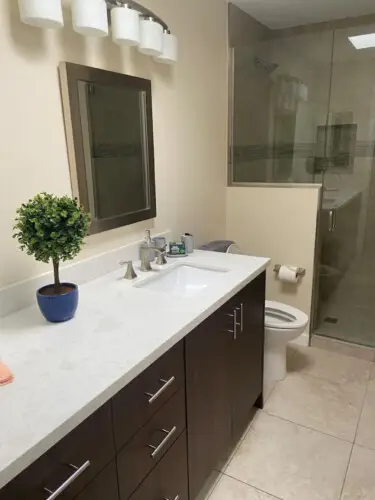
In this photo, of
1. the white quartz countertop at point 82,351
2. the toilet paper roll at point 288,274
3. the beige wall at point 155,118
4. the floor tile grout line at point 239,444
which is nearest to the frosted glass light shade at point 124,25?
the beige wall at point 155,118

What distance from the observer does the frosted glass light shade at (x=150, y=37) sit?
1.58 m

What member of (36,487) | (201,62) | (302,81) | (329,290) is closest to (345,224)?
(329,290)

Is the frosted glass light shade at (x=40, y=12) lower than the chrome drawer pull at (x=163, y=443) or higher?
higher

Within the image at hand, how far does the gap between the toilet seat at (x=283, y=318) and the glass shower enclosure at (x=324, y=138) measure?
485mm

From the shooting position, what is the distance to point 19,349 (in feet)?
3.44

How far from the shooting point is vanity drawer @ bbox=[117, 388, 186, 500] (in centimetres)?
98

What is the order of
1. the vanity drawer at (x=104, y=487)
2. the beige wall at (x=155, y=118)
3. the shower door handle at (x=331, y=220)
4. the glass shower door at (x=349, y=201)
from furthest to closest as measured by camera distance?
1. the shower door handle at (x=331, y=220)
2. the glass shower door at (x=349, y=201)
3. the beige wall at (x=155, y=118)
4. the vanity drawer at (x=104, y=487)

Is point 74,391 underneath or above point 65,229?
underneath

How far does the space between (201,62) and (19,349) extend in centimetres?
191

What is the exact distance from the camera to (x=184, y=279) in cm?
183

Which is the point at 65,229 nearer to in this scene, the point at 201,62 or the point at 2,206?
the point at 2,206

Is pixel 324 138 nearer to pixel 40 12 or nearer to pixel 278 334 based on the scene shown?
pixel 278 334

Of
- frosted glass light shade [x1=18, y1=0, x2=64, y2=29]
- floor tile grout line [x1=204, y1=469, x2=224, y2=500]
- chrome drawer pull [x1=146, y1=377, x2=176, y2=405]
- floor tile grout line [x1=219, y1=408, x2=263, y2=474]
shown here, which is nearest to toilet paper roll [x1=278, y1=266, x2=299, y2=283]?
floor tile grout line [x1=219, y1=408, x2=263, y2=474]

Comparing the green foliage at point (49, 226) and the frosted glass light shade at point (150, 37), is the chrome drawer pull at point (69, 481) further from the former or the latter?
the frosted glass light shade at point (150, 37)
